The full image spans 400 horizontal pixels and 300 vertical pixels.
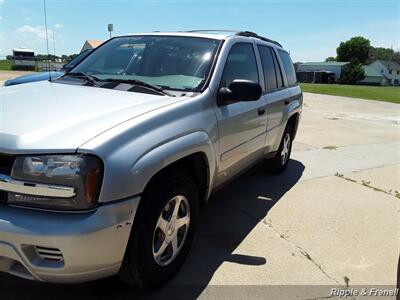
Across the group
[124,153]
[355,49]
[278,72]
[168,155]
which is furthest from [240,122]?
[355,49]

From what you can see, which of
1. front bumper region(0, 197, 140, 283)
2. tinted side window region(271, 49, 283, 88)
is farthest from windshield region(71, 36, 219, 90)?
tinted side window region(271, 49, 283, 88)

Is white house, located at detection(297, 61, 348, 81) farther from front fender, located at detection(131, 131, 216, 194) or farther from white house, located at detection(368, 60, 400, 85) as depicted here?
front fender, located at detection(131, 131, 216, 194)

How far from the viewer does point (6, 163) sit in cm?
227

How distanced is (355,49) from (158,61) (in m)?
125

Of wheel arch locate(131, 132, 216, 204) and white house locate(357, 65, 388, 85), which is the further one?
white house locate(357, 65, 388, 85)

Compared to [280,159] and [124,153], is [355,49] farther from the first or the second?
[124,153]

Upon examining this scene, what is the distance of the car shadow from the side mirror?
4.28 feet

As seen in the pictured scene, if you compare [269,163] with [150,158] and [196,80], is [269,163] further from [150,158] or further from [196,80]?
[150,158]

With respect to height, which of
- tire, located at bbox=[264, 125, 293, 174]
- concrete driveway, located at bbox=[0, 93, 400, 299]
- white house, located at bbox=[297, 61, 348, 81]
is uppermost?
white house, located at bbox=[297, 61, 348, 81]

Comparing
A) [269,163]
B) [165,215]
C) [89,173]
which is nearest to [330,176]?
A: [269,163]

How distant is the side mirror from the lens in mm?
3303

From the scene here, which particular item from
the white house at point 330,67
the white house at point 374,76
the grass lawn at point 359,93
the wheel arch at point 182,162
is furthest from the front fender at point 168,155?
the white house at point 374,76

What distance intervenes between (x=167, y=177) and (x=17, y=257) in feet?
3.34

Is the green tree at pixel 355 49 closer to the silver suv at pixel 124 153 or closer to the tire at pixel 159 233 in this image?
the silver suv at pixel 124 153
